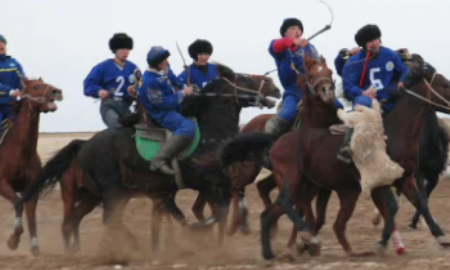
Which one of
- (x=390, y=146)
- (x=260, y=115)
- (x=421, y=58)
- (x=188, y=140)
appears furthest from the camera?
(x=260, y=115)

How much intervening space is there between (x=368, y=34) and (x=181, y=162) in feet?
8.15

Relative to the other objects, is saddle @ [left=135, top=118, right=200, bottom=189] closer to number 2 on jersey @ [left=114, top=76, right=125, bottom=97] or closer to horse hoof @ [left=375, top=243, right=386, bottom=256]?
number 2 on jersey @ [left=114, top=76, right=125, bottom=97]

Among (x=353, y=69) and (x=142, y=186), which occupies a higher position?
(x=353, y=69)

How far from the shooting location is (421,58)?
13.1 m

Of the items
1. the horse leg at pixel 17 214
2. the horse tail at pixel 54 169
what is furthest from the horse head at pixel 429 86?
the horse leg at pixel 17 214

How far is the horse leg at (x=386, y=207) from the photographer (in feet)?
36.7

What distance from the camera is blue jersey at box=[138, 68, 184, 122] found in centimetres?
1218

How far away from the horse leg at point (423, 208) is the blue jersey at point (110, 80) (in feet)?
11.9

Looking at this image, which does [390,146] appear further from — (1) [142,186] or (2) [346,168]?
(1) [142,186]

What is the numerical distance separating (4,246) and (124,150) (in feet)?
9.51

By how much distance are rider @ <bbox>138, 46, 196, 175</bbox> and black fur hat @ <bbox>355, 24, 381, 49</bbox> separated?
1937 mm

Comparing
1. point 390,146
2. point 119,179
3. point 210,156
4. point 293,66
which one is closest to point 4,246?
point 119,179

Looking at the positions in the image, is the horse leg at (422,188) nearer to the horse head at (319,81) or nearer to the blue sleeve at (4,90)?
the horse head at (319,81)

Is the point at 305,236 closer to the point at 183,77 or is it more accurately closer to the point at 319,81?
the point at 319,81
